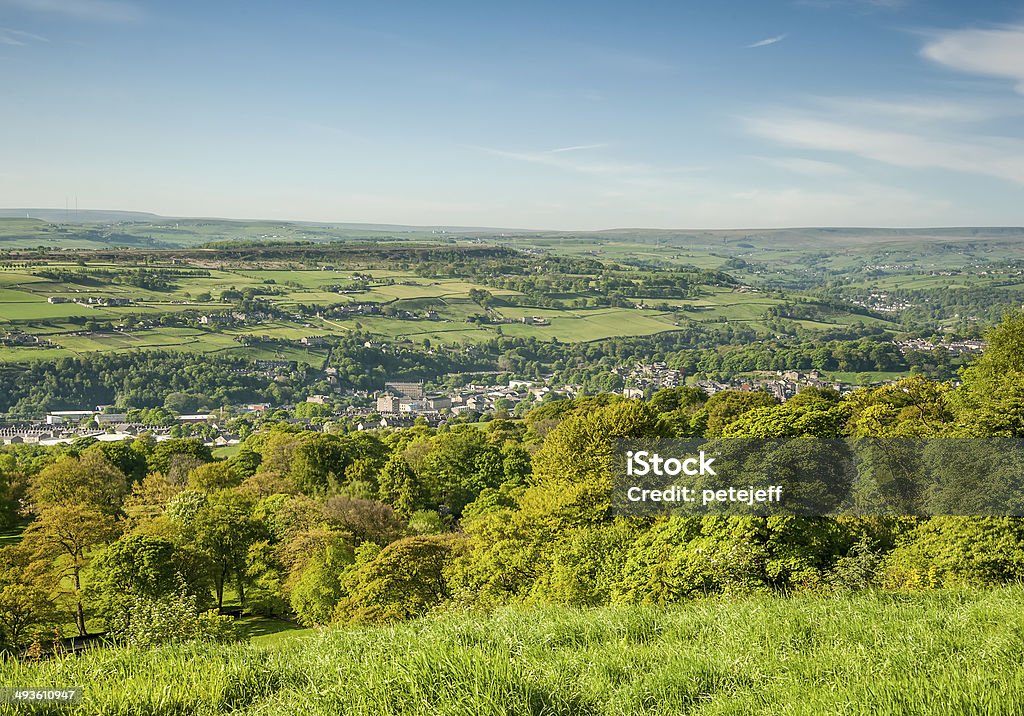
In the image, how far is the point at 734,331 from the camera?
168 m

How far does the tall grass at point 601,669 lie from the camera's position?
4238 mm

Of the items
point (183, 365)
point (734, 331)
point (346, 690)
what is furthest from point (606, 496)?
point (734, 331)

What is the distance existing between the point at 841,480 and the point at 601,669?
16171mm

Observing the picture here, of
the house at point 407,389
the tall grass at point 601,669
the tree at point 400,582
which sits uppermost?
the tall grass at point 601,669

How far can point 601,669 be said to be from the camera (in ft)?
17.0

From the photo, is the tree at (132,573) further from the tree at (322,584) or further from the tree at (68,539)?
the tree at (322,584)

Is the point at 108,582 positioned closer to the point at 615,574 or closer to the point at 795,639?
the point at 615,574

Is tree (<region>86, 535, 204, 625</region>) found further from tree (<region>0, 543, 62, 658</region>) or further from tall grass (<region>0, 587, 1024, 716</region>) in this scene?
tall grass (<region>0, 587, 1024, 716</region>)

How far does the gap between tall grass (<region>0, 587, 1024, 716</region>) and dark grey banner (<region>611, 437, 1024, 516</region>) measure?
12245 mm

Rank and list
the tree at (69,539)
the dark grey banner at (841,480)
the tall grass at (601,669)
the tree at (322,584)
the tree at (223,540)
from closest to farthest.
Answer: the tall grass at (601,669) → the dark grey banner at (841,480) → the tree at (322,584) → the tree at (69,539) → the tree at (223,540)

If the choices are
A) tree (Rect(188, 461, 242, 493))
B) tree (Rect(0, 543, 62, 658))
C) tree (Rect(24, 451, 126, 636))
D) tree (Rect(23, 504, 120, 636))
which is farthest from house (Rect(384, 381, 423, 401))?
tree (Rect(0, 543, 62, 658))

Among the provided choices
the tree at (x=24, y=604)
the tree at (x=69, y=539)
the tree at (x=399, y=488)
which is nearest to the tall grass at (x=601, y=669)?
the tree at (x=24, y=604)

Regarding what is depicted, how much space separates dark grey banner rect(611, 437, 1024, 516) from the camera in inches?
706

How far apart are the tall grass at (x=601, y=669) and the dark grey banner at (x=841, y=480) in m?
12.2
